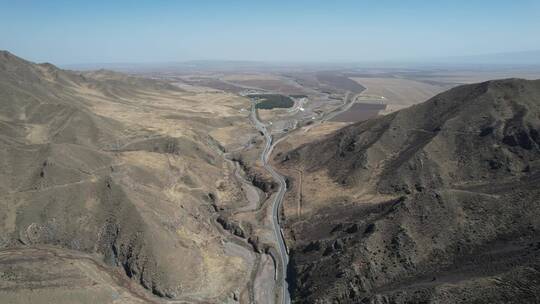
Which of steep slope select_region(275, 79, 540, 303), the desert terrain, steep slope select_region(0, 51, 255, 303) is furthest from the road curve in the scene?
steep slope select_region(0, 51, 255, 303)

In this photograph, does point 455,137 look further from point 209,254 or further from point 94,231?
point 94,231

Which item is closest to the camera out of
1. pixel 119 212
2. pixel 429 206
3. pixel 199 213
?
pixel 429 206

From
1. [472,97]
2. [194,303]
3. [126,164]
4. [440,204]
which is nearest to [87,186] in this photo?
[126,164]

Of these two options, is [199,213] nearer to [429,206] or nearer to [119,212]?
[119,212]

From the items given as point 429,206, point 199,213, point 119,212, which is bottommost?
point 199,213

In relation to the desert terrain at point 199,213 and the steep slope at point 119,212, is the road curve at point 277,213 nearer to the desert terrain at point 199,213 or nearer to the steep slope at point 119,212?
the desert terrain at point 199,213

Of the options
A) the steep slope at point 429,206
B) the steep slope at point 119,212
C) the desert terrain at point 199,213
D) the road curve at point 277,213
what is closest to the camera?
the steep slope at point 429,206

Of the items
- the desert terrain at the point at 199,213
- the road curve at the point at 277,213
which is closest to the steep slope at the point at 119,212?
the desert terrain at the point at 199,213

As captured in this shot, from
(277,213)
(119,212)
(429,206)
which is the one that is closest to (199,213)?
(277,213)
